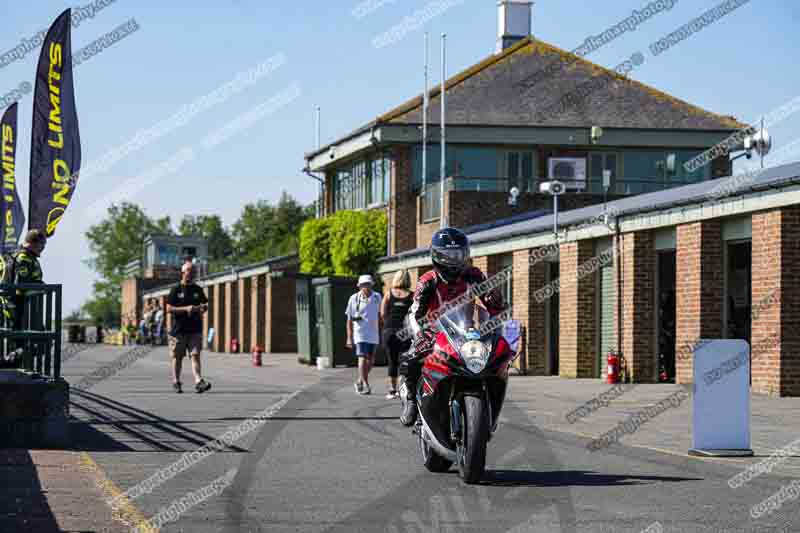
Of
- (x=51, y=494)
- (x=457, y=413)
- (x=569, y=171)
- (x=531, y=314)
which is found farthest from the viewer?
(x=569, y=171)

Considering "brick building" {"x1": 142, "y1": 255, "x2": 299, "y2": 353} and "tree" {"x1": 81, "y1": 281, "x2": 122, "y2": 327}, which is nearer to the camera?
"brick building" {"x1": 142, "y1": 255, "x2": 299, "y2": 353}

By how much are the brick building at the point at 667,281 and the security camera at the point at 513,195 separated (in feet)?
35.3

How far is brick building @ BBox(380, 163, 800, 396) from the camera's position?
780 inches

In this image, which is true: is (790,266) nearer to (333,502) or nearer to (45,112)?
(45,112)

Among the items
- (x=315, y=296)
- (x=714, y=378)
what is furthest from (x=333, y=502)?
(x=315, y=296)

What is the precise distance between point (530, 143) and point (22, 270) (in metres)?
34.5

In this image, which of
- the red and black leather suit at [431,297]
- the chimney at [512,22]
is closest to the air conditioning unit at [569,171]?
the chimney at [512,22]

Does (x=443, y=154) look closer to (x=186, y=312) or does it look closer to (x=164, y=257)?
(x=186, y=312)

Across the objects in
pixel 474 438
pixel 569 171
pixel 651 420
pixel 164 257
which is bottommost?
pixel 651 420

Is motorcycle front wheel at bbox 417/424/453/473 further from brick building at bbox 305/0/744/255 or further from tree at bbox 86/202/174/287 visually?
tree at bbox 86/202/174/287

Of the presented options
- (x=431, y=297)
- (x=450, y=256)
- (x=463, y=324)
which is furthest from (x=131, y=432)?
(x=463, y=324)

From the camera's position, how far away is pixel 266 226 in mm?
150500

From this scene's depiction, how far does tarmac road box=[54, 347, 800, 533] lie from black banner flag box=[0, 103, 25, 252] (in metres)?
6.23

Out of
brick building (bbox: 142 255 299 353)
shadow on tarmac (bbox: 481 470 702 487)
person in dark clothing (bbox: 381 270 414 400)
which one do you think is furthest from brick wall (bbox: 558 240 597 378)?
brick building (bbox: 142 255 299 353)
